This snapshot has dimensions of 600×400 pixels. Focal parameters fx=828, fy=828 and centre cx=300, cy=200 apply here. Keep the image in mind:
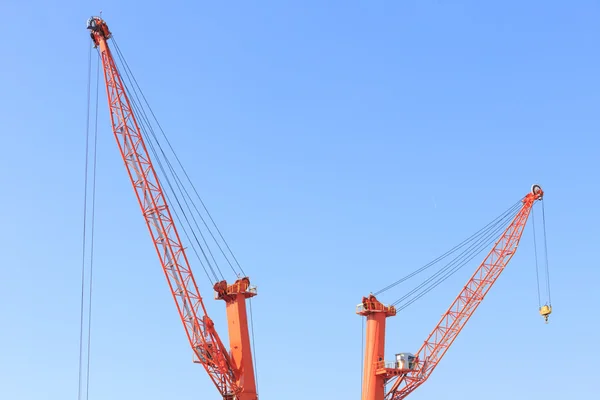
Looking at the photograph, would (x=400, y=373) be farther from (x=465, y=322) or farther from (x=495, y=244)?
(x=495, y=244)

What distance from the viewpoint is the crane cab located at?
272 feet

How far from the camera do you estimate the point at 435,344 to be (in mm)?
89062

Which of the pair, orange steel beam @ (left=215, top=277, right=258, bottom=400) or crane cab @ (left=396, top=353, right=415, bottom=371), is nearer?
orange steel beam @ (left=215, top=277, right=258, bottom=400)

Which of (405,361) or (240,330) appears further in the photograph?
(405,361)

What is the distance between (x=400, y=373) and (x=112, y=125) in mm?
37210

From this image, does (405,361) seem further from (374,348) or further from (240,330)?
(240,330)

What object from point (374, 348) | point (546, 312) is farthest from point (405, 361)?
point (546, 312)

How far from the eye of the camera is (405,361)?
83.7 meters

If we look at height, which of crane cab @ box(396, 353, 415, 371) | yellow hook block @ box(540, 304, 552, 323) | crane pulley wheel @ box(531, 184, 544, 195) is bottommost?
crane cab @ box(396, 353, 415, 371)

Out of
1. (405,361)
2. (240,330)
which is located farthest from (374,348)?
(240,330)

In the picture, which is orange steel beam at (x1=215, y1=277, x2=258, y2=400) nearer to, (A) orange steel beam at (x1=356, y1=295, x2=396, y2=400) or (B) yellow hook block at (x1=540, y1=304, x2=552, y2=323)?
(A) orange steel beam at (x1=356, y1=295, x2=396, y2=400)

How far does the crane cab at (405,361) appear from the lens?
8294 centimetres

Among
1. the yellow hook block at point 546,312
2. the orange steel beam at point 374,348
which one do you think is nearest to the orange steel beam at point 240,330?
the orange steel beam at point 374,348

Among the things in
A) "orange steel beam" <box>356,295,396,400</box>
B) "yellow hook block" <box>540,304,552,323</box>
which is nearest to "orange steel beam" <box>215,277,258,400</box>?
"orange steel beam" <box>356,295,396,400</box>
